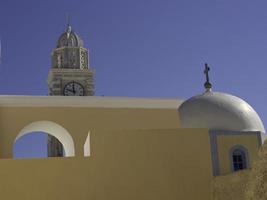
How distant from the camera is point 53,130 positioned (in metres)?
19.1

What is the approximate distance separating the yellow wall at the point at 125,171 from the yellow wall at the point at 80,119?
449 cm

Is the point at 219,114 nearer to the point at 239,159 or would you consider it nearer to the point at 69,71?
the point at 239,159

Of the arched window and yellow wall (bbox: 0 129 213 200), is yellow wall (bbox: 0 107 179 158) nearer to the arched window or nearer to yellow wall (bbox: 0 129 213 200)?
yellow wall (bbox: 0 129 213 200)

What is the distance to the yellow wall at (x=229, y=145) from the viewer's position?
1420 cm

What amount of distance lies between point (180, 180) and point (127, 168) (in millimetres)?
1408

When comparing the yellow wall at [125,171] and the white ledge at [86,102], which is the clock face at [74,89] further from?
the yellow wall at [125,171]

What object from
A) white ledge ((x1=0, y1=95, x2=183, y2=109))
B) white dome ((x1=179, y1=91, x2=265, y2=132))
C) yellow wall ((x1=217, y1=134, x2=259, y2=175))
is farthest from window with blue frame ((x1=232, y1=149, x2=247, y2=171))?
white ledge ((x1=0, y1=95, x2=183, y2=109))

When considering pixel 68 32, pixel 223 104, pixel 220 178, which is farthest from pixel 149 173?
pixel 68 32

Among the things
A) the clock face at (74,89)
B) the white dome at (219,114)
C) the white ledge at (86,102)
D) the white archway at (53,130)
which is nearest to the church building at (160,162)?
the white dome at (219,114)

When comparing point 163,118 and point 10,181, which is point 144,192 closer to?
point 10,181

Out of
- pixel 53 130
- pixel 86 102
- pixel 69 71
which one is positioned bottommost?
pixel 53 130

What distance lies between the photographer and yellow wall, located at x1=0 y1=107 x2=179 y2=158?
17734 millimetres

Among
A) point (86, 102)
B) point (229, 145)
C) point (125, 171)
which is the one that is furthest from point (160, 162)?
point (86, 102)

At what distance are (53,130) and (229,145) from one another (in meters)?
7.16
